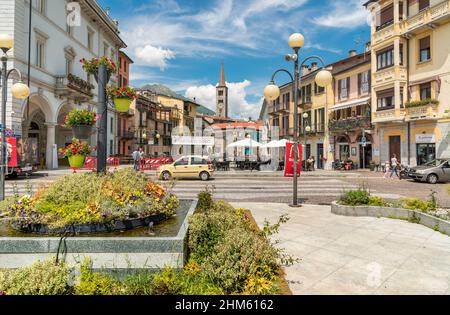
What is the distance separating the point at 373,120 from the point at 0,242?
93.1ft

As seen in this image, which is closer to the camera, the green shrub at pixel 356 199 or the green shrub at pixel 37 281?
the green shrub at pixel 37 281

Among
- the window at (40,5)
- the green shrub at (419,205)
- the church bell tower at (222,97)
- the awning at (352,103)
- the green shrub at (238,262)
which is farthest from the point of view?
the church bell tower at (222,97)

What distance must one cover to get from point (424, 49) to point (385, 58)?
3025 millimetres

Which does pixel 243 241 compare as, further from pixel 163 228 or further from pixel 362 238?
pixel 362 238

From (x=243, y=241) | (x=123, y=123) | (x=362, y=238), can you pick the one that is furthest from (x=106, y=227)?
(x=123, y=123)

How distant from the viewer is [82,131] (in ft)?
16.7

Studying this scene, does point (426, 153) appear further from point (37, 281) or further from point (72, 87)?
point (72, 87)

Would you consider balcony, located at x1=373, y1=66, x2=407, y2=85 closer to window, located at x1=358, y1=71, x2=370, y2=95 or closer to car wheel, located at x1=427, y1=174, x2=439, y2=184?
window, located at x1=358, y1=71, x2=370, y2=95

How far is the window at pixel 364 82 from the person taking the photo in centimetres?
2843

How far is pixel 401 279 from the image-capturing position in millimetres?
3943

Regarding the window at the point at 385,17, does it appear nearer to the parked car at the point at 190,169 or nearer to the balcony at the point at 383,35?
the balcony at the point at 383,35

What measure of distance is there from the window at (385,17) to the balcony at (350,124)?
8211mm

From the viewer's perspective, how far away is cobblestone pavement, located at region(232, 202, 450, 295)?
3762 mm

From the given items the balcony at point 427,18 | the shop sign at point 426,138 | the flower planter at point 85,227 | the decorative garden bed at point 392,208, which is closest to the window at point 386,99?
the shop sign at point 426,138
